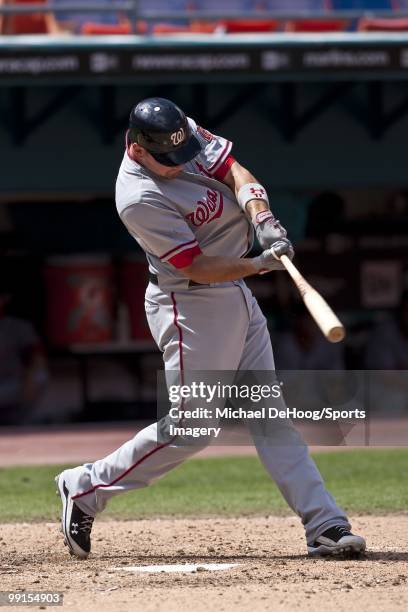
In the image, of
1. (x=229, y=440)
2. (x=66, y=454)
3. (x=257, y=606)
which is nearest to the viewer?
(x=257, y=606)

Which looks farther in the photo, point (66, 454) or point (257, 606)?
point (66, 454)

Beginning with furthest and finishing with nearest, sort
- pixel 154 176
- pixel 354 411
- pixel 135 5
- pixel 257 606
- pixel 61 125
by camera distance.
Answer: pixel 61 125 → pixel 135 5 → pixel 354 411 → pixel 154 176 → pixel 257 606

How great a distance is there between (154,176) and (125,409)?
7277 mm

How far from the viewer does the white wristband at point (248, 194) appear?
14.4 feet

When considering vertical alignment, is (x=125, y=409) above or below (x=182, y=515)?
below

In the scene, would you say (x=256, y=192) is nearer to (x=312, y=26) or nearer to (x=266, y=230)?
(x=266, y=230)

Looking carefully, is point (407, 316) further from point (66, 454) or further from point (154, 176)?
point (154, 176)

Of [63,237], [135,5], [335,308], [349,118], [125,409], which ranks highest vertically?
[135,5]

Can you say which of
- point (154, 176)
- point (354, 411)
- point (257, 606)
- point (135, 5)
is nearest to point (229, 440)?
point (354, 411)

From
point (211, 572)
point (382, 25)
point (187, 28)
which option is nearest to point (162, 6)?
point (187, 28)

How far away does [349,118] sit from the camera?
11008 mm

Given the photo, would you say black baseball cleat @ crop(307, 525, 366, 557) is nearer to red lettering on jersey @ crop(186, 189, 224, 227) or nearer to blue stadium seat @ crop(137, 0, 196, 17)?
red lettering on jersey @ crop(186, 189, 224, 227)

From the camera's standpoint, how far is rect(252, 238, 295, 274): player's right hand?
4.25 m

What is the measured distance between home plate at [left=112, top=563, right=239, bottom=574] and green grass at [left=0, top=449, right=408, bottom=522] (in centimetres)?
150
